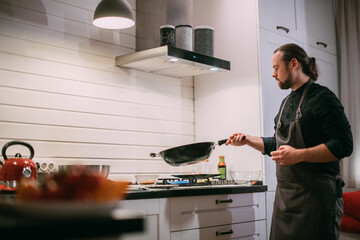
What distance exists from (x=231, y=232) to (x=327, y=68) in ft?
6.65

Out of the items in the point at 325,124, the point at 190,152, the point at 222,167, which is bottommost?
the point at 222,167

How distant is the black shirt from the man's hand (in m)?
0.13

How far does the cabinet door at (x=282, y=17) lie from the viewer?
3176mm

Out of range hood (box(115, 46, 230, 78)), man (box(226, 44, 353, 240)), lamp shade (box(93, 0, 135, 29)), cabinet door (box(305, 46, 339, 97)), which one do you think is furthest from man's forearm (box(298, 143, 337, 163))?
cabinet door (box(305, 46, 339, 97))

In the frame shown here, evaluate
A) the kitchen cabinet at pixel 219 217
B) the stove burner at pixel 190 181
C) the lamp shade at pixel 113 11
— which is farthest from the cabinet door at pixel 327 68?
the lamp shade at pixel 113 11

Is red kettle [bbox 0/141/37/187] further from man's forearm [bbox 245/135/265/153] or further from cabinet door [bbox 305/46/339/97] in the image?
cabinet door [bbox 305/46/339/97]

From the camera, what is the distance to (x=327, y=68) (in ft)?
12.6

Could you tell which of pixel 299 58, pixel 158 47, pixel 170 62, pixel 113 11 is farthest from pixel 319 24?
pixel 113 11

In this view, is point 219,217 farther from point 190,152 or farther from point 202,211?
point 190,152

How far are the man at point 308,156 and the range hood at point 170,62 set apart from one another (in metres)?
0.64

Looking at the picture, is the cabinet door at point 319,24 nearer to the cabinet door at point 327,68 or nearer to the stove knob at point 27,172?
the cabinet door at point 327,68

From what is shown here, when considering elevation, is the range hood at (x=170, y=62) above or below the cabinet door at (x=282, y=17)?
below

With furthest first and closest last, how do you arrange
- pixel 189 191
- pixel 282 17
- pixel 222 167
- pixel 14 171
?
1. pixel 282 17
2. pixel 222 167
3. pixel 189 191
4. pixel 14 171

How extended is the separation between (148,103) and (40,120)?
0.88 m
